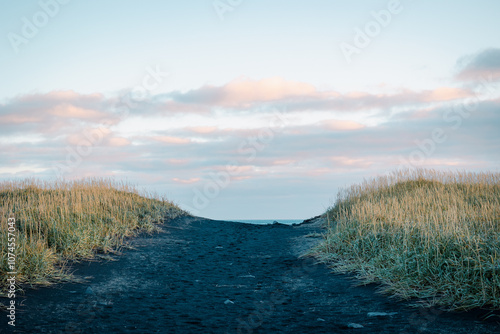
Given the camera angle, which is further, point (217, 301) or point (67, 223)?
point (67, 223)

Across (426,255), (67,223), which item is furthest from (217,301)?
(67,223)

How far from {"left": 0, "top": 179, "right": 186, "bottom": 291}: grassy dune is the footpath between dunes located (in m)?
0.47

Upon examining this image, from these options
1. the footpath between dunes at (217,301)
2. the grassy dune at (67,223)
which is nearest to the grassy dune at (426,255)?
the footpath between dunes at (217,301)

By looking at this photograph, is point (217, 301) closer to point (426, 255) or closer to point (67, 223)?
point (426, 255)

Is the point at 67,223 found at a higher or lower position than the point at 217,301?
higher

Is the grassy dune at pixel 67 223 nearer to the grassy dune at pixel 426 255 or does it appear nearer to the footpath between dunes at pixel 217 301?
the footpath between dunes at pixel 217 301

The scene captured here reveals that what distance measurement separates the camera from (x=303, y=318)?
5.02 metres

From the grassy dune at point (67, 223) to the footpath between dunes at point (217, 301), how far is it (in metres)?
0.47

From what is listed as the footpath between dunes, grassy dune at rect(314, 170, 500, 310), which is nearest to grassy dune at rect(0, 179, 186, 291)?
the footpath between dunes

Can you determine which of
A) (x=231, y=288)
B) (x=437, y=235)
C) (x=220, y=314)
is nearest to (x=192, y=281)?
(x=231, y=288)

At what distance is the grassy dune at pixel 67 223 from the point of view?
6.27 m

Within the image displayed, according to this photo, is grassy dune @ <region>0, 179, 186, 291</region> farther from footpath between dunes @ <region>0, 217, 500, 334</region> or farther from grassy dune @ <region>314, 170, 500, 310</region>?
grassy dune @ <region>314, 170, 500, 310</region>

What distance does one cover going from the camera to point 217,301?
5.91m

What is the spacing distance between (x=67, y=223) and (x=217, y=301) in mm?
4297
